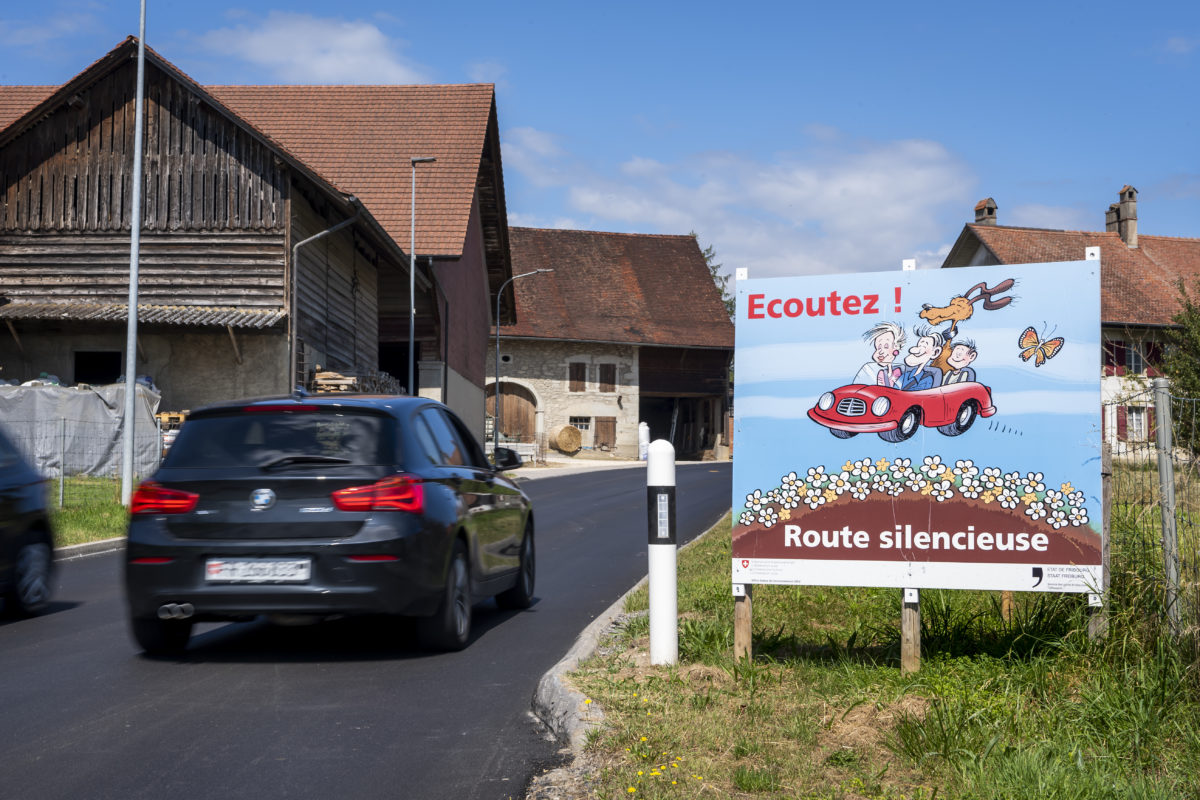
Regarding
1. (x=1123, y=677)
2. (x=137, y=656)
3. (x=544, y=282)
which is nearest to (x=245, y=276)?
(x=137, y=656)

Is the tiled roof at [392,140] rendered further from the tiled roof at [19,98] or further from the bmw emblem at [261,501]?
the bmw emblem at [261,501]

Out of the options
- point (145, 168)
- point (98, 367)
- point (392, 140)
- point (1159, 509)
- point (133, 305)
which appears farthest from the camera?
point (392, 140)

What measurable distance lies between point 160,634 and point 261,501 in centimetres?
116

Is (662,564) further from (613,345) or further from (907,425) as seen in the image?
(613,345)

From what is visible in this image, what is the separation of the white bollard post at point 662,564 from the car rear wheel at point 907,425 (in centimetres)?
114

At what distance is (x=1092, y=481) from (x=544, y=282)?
2222 inches

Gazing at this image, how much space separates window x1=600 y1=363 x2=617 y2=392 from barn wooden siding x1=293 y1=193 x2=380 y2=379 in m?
24.3

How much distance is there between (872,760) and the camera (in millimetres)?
4594

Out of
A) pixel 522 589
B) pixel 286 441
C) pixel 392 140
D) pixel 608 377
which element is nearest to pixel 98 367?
pixel 392 140

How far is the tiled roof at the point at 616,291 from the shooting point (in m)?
59.8

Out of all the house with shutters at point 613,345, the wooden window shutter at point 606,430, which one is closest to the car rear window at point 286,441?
the house with shutters at point 613,345

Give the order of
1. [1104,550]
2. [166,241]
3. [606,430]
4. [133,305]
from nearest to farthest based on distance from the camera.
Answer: [1104,550] → [133,305] → [166,241] → [606,430]

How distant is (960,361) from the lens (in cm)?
599

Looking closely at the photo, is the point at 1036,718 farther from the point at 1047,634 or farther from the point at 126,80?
the point at 126,80
